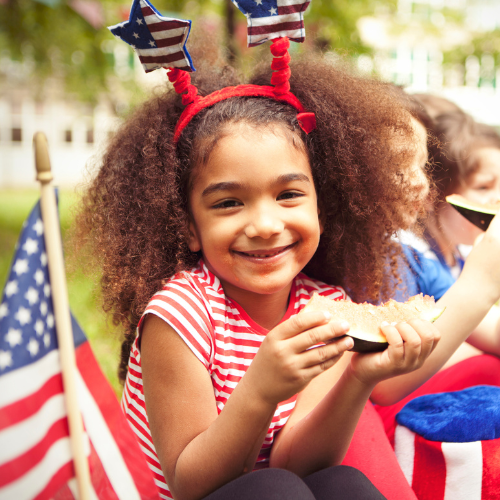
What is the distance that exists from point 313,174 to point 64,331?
1268 mm

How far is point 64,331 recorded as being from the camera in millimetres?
1564

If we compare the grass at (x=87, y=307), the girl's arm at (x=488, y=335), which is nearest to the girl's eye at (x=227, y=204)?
the grass at (x=87, y=307)

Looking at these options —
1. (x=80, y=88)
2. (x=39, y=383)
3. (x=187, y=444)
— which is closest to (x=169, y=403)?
(x=187, y=444)

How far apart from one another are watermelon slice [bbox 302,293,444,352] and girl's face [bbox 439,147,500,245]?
149 cm

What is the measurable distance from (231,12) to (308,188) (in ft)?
24.9

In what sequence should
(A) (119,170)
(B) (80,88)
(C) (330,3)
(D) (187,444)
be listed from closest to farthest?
(D) (187,444) → (A) (119,170) → (C) (330,3) → (B) (80,88)

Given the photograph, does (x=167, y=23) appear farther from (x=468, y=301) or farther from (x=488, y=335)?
(x=488, y=335)

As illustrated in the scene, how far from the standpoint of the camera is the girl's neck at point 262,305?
222 centimetres

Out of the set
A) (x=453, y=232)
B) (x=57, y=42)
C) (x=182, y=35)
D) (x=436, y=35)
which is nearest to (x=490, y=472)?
(x=453, y=232)

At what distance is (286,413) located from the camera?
2.12 metres

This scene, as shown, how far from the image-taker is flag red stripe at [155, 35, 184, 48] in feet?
6.26

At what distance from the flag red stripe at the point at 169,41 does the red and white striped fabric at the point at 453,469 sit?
1.83 meters

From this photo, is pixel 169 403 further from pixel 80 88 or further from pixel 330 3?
pixel 80 88

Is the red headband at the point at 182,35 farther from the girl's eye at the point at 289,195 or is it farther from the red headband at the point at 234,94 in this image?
the girl's eye at the point at 289,195
